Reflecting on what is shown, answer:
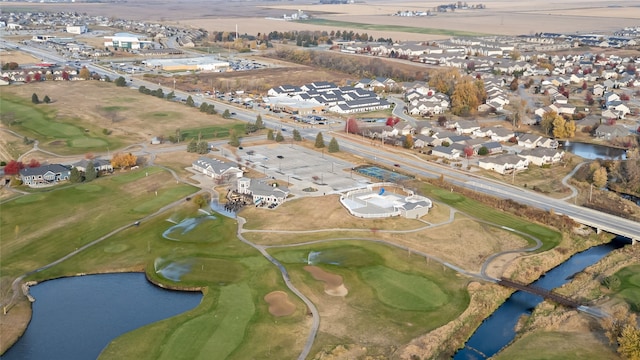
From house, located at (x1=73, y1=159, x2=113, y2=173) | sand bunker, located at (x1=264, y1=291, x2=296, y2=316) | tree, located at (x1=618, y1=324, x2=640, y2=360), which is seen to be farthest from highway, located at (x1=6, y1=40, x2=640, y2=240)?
sand bunker, located at (x1=264, y1=291, x2=296, y2=316)

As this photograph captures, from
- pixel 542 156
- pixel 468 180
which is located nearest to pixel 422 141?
pixel 542 156

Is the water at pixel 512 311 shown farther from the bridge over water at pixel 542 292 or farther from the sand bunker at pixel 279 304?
the sand bunker at pixel 279 304

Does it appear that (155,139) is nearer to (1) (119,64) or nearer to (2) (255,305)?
(2) (255,305)

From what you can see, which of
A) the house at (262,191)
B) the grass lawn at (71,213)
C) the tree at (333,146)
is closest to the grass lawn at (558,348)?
the house at (262,191)

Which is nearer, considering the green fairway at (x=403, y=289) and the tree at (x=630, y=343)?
the tree at (x=630, y=343)

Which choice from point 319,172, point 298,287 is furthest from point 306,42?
point 298,287

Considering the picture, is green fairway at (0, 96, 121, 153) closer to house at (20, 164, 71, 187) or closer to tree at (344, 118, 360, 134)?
house at (20, 164, 71, 187)
